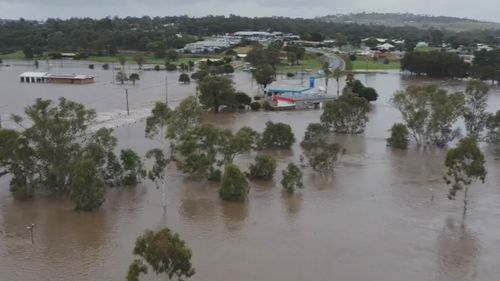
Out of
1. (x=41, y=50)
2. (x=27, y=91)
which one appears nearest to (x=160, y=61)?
(x=41, y=50)

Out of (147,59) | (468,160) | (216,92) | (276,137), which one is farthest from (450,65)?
(468,160)

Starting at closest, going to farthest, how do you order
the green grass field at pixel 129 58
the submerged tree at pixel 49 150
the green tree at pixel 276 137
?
1. the submerged tree at pixel 49 150
2. the green tree at pixel 276 137
3. the green grass field at pixel 129 58

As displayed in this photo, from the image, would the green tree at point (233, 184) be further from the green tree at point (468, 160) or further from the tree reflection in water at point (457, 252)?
the green tree at point (468, 160)

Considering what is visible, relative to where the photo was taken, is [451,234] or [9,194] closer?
[451,234]

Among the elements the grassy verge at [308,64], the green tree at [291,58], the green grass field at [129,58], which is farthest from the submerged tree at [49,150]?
the green grass field at [129,58]

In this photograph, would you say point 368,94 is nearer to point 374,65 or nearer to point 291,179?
point 291,179

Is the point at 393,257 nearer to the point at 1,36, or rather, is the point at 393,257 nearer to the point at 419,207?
the point at 419,207
